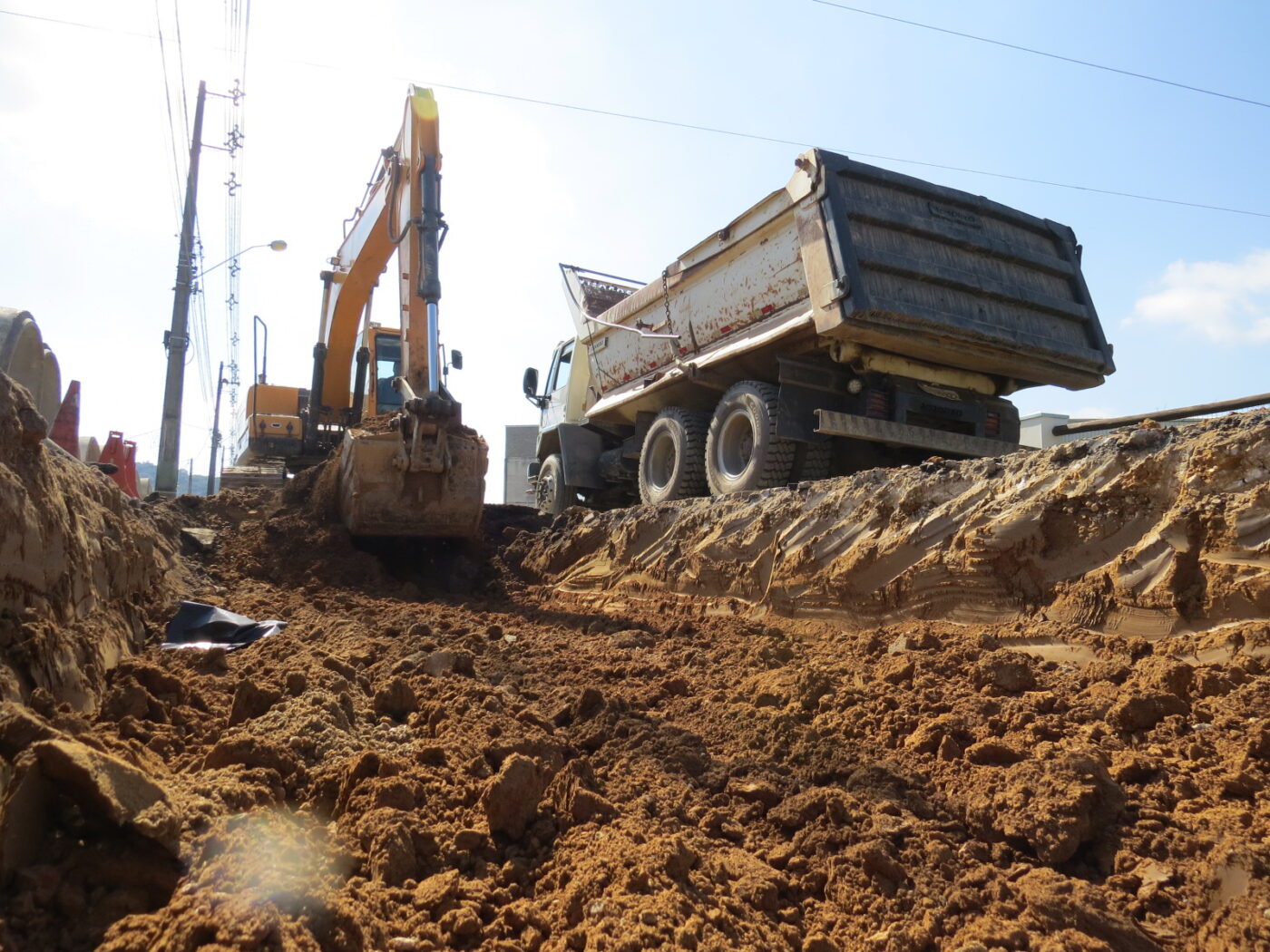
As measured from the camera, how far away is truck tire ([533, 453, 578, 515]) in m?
11.2

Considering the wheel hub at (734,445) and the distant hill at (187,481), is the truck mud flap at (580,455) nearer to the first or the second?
the wheel hub at (734,445)

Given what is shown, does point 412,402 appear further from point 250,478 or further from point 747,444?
point 250,478

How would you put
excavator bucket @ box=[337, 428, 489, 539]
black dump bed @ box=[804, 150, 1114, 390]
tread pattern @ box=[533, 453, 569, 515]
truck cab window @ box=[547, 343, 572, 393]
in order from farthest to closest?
truck cab window @ box=[547, 343, 572, 393] → tread pattern @ box=[533, 453, 569, 515] → excavator bucket @ box=[337, 428, 489, 539] → black dump bed @ box=[804, 150, 1114, 390]

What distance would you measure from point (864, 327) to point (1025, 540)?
3.04 meters

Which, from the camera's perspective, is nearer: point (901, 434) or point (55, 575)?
point (55, 575)

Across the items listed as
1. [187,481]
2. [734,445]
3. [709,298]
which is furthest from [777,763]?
[187,481]

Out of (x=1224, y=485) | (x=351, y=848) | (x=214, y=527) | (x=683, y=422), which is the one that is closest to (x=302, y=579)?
(x=214, y=527)

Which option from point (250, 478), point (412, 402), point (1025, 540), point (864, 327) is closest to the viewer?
point (1025, 540)

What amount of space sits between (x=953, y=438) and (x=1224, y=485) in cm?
408

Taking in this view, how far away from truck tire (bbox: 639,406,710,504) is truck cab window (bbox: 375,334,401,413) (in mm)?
3912

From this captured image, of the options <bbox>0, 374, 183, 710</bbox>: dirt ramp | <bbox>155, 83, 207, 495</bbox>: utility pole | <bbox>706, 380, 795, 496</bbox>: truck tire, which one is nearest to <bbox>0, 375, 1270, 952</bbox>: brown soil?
<bbox>0, 374, 183, 710</bbox>: dirt ramp

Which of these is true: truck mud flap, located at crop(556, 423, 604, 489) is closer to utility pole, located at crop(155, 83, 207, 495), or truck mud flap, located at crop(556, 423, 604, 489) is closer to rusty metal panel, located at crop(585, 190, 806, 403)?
rusty metal panel, located at crop(585, 190, 806, 403)

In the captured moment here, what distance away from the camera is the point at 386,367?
11.5 metres

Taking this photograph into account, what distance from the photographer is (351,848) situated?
217 cm
